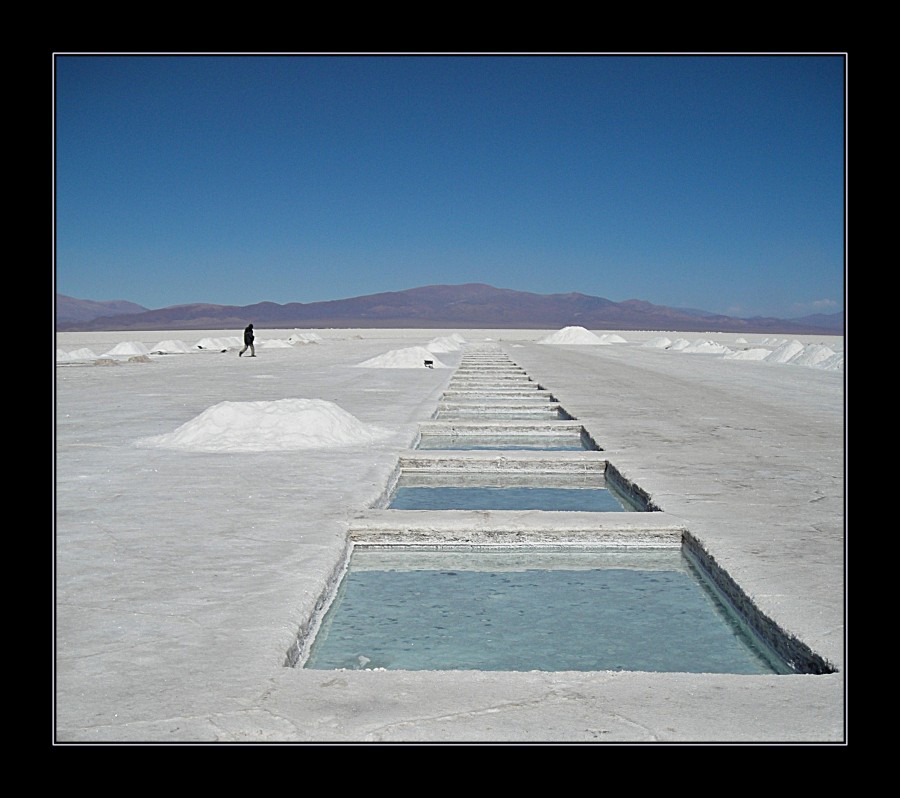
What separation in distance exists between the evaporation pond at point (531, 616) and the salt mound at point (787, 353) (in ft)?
80.1

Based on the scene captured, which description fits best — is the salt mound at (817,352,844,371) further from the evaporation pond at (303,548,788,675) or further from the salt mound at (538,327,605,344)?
the salt mound at (538,327,605,344)

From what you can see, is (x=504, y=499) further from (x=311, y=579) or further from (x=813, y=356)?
(x=813, y=356)

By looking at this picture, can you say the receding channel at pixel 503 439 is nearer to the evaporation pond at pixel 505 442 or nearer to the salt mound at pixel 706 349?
the evaporation pond at pixel 505 442

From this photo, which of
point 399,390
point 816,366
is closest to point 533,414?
point 399,390

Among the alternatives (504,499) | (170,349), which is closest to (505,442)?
(504,499)

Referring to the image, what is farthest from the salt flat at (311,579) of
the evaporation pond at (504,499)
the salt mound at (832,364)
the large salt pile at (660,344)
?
the large salt pile at (660,344)

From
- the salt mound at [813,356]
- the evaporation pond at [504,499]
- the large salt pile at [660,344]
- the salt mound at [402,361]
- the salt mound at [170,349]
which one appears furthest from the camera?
the large salt pile at [660,344]

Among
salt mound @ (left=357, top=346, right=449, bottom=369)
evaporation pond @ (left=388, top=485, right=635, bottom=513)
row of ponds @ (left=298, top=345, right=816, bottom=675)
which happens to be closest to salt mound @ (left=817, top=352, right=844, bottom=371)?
salt mound @ (left=357, top=346, right=449, bottom=369)

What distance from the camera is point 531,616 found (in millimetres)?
3609

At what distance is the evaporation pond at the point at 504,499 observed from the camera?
6.05 m

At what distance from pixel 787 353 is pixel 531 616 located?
2603 centimetres

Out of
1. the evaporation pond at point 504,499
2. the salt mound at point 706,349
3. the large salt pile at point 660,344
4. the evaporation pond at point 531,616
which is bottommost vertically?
the evaporation pond at point 531,616

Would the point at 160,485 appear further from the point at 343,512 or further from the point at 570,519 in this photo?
the point at 570,519

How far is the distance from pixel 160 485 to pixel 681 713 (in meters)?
4.46
